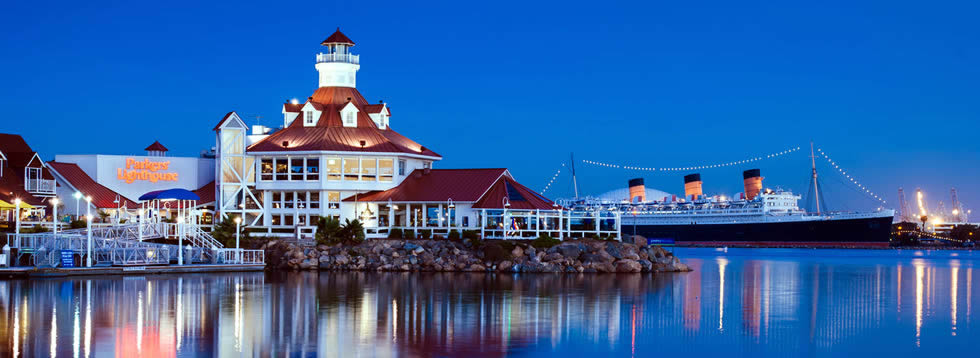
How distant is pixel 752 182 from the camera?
115312 millimetres

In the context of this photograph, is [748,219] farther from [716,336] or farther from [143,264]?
[716,336]

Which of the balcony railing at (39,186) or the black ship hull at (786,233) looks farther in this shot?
the black ship hull at (786,233)

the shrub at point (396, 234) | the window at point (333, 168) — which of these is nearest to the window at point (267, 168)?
the window at point (333, 168)

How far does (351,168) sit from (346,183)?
1.13 metres

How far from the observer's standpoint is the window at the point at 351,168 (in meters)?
50.5

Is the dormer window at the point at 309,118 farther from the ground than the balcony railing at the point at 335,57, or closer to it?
closer to it

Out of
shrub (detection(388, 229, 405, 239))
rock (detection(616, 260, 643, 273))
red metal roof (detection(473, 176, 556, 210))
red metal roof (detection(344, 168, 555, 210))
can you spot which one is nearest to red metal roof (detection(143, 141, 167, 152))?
red metal roof (detection(344, 168, 555, 210))

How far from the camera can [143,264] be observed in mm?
41000

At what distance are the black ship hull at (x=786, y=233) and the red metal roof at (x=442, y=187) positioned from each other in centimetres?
6280

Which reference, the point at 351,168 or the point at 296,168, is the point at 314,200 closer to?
the point at 296,168

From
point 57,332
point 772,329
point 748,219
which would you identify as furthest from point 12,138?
point 748,219

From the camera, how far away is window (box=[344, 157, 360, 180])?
50.5 meters

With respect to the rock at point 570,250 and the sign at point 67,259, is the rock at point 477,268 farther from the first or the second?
the sign at point 67,259

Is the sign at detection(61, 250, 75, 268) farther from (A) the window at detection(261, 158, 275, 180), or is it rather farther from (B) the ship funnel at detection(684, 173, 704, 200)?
(B) the ship funnel at detection(684, 173, 704, 200)
